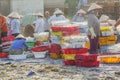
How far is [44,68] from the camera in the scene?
41.0 ft

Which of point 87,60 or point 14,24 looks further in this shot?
point 14,24

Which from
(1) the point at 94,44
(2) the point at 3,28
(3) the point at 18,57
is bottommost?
(3) the point at 18,57

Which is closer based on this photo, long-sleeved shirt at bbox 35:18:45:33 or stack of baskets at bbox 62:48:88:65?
stack of baskets at bbox 62:48:88:65

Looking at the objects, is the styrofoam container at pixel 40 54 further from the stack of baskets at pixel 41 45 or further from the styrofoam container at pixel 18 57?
the styrofoam container at pixel 18 57

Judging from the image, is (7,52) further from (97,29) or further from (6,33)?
(97,29)

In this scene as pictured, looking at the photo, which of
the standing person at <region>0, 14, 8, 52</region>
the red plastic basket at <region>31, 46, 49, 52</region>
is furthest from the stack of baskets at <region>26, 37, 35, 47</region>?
the red plastic basket at <region>31, 46, 49, 52</region>

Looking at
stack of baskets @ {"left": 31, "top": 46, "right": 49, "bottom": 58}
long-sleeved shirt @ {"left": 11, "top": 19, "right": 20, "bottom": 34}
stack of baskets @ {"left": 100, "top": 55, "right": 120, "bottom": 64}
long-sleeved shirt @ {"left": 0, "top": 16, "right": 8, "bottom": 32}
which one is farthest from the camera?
long-sleeved shirt @ {"left": 11, "top": 19, "right": 20, "bottom": 34}

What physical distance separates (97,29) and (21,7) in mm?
14065

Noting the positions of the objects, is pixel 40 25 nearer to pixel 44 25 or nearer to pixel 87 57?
pixel 44 25

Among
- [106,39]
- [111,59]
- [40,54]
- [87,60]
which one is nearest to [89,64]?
[87,60]

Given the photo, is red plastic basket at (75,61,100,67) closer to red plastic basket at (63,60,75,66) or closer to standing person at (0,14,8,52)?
red plastic basket at (63,60,75,66)

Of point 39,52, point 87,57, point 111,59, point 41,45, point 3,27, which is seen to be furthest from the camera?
point 3,27

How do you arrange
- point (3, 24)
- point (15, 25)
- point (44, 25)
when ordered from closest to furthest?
point (3, 24)
point (15, 25)
point (44, 25)

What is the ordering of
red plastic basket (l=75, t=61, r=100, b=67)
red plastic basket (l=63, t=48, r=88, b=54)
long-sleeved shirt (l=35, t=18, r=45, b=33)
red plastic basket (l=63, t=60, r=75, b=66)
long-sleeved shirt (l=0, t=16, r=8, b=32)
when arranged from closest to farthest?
red plastic basket (l=75, t=61, r=100, b=67), red plastic basket (l=63, t=48, r=88, b=54), red plastic basket (l=63, t=60, r=75, b=66), long-sleeved shirt (l=0, t=16, r=8, b=32), long-sleeved shirt (l=35, t=18, r=45, b=33)
